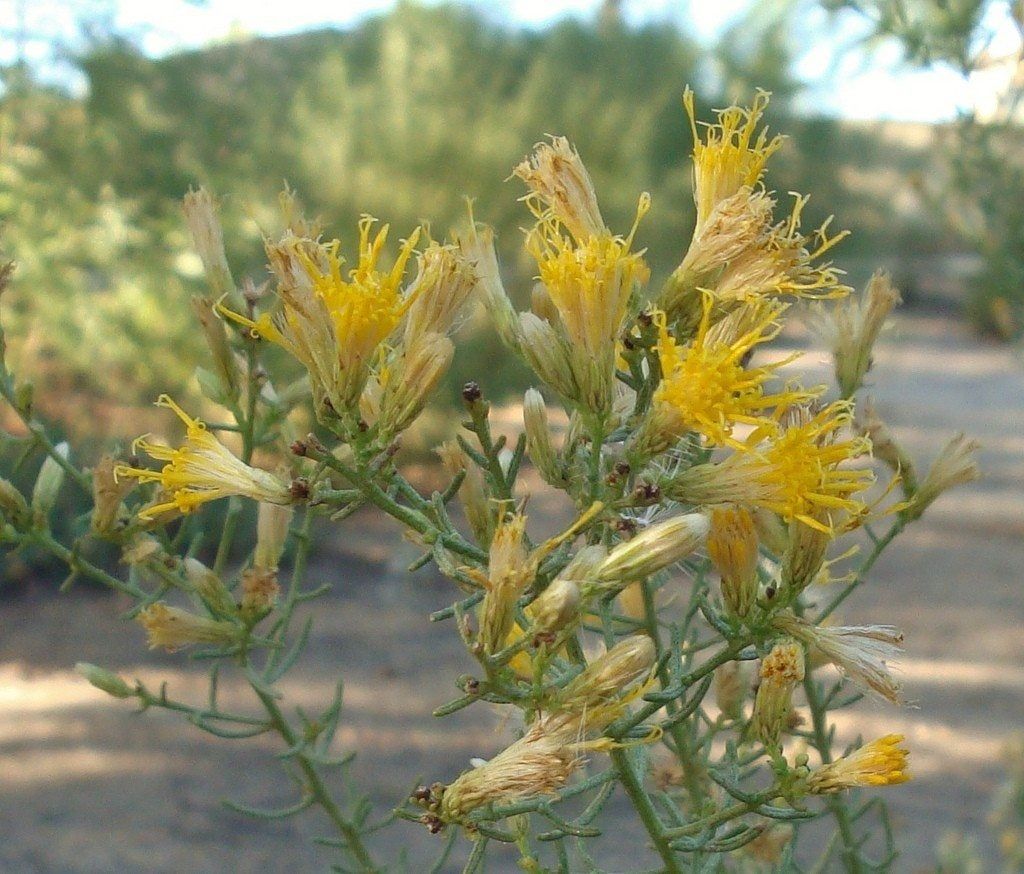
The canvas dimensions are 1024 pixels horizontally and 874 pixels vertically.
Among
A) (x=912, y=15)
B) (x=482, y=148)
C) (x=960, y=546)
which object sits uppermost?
(x=912, y=15)

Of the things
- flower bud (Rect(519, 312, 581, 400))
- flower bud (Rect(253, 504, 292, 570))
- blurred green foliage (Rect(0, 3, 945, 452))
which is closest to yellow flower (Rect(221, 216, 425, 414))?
flower bud (Rect(519, 312, 581, 400))

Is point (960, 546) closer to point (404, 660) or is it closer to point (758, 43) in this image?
point (404, 660)

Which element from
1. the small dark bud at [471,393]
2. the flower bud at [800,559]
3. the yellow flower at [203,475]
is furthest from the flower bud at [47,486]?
the flower bud at [800,559]

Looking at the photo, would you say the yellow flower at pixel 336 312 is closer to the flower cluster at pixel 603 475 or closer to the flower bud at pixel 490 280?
the flower cluster at pixel 603 475

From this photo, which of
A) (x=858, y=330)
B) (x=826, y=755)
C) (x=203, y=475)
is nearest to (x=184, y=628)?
(x=203, y=475)

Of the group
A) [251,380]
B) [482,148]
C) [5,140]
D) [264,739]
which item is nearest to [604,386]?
[251,380]

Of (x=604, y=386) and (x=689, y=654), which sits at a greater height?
(x=604, y=386)
